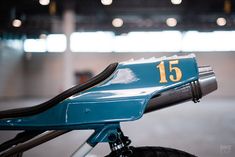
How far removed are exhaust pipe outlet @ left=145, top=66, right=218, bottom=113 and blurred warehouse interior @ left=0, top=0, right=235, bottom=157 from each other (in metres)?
7.90

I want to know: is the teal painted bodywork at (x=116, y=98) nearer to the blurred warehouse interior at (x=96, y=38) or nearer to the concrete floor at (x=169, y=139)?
the concrete floor at (x=169, y=139)

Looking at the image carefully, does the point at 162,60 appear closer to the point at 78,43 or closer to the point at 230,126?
the point at 230,126

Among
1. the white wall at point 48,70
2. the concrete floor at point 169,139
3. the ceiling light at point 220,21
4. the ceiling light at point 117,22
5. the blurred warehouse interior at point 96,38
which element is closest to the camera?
the concrete floor at point 169,139

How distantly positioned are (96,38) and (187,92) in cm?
1319

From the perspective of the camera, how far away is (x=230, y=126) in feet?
17.1

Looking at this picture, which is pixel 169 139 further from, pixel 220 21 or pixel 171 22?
pixel 171 22

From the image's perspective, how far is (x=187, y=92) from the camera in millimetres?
1062

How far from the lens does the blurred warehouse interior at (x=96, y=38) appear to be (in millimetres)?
11172

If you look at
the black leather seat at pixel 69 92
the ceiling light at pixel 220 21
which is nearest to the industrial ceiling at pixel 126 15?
the ceiling light at pixel 220 21

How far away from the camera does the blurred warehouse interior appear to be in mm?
11172

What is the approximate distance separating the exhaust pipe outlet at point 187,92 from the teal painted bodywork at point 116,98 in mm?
34

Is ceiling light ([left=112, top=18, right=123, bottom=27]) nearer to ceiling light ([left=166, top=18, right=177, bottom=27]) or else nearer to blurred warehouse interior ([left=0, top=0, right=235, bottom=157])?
blurred warehouse interior ([left=0, top=0, right=235, bottom=157])

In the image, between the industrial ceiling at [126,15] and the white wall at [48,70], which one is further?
the white wall at [48,70]

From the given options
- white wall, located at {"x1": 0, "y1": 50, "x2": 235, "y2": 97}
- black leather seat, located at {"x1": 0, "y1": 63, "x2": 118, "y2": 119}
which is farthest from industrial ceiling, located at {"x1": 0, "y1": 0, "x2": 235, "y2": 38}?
black leather seat, located at {"x1": 0, "y1": 63, "x2": 118, "y2": 119}
